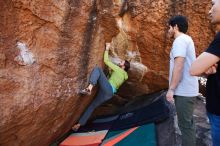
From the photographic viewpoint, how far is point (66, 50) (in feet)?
13.2

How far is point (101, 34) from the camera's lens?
4527 millimetres

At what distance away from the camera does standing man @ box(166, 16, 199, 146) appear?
352cm

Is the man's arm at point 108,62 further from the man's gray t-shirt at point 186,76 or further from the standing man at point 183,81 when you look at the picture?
the man's gray t-shirt at point 186,76

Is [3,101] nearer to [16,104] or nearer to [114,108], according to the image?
[16,104]

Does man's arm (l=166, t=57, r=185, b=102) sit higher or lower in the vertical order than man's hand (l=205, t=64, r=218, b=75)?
lower

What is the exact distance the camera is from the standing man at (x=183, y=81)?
11.6 feet

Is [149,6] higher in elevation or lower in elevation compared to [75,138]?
higher

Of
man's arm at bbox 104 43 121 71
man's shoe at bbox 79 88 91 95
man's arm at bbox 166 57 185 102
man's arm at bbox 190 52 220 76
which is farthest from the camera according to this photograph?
man's arm at bbox 104 43 121 71

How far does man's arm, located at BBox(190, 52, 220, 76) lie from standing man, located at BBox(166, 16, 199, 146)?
1.14 meters

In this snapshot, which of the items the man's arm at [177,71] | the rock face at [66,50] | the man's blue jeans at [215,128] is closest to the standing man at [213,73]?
the man's blue jeans at [215,128]

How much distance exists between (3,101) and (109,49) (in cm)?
187

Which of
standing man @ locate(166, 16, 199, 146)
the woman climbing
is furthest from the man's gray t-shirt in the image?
the woman climbing

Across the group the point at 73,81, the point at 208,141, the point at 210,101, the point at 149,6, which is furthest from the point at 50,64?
the point at 208,141

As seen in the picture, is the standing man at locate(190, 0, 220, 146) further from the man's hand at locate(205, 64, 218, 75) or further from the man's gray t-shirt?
the man's gray t-shirt
